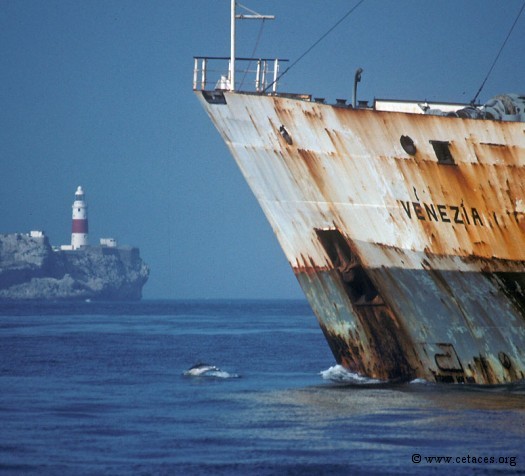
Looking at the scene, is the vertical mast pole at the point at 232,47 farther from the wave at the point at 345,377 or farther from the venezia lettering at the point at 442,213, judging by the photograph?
the wave at the point at 345,377

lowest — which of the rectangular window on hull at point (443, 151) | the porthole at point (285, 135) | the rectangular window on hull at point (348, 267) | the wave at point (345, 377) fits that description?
the wave at point (345, 377)

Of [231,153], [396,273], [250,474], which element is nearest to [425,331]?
[396,273]

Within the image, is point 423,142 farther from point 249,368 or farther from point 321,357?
point 321,357

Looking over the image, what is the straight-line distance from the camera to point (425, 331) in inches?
1172

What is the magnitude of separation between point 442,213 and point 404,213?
95 cm

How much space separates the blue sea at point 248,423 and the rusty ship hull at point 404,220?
3.17 feet

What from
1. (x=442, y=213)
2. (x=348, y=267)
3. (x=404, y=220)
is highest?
(x=442, y=213)

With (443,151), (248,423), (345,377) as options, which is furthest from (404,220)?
(248,423)

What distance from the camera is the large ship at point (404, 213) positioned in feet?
90.5

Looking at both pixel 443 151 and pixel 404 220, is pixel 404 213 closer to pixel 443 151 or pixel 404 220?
pixel 404 220

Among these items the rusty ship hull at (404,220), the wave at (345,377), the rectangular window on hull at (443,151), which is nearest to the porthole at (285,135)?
the rusty ship hull at (404,220)

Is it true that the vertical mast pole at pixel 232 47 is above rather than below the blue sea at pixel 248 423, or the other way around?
above

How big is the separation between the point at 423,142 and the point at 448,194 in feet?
4.23

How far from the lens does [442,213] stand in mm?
28203
